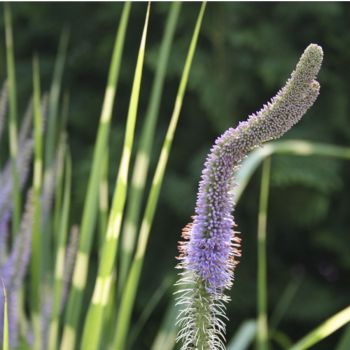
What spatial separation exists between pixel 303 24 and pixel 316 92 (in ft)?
13.0

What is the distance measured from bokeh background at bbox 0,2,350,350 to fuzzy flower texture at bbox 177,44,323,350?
300 cm

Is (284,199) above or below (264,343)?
above

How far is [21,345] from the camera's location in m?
1.98

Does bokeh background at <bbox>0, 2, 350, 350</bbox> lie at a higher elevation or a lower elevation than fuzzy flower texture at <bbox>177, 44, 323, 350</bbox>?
higher

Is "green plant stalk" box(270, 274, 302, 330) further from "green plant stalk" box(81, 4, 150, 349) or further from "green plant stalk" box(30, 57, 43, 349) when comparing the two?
"green plant stalk" box(81, 4, 150, 349)

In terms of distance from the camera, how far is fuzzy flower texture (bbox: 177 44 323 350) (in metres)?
0.95

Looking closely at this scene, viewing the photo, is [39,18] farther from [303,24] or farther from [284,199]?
[284,199]

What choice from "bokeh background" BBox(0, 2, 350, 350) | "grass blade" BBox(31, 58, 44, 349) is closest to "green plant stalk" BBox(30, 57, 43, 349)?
"grass blade" BBox(31, 58, 44, 349)

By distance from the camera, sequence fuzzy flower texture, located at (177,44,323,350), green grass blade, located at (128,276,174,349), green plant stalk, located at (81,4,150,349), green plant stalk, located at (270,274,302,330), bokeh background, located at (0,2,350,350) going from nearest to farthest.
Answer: fuzzy flower texture, located at (177,44,323,350) < green plant stalk, located at (81,4,150,349) < green grass blade, located at (128,276,174,349) < green plant stalk, located at (270,274,302,330) < bokeh background, located at (0,2,350,350)

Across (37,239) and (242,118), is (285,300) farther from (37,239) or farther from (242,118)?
(37,239)

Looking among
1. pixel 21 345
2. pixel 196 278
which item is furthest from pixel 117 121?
pixel 196 278

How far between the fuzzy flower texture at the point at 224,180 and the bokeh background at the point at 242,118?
300 cm

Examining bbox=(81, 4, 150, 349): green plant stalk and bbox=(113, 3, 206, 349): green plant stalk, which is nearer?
bbox=(81, 4, 150, 349): green plant stalk

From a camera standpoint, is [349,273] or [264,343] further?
[349,273]
